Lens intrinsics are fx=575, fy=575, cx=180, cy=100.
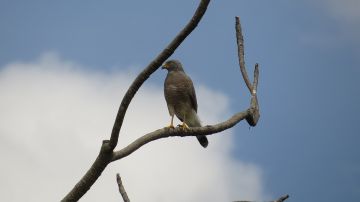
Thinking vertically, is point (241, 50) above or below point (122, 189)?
above

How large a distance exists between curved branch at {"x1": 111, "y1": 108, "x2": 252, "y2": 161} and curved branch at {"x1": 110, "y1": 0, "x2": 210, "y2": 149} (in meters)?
0.26

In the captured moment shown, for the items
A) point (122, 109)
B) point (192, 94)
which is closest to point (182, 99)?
point (192, 94)

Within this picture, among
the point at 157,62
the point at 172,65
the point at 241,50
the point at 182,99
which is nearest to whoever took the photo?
the point at 157,62

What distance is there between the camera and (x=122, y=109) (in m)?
3.58

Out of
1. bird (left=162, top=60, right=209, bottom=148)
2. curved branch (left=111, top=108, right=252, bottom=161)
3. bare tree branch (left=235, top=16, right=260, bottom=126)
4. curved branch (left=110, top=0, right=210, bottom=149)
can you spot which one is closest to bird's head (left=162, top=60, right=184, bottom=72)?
bird (left=162, top=60, right=209, bottom=148)

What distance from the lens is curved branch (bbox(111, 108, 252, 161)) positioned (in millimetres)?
3812

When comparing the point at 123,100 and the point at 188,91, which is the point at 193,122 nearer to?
the point at 188,91

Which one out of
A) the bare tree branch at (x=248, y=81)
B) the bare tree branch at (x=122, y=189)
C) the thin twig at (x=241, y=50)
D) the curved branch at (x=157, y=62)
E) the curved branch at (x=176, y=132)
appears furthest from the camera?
the thin twig at (x=241, y=50)

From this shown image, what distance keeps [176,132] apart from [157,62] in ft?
3.89

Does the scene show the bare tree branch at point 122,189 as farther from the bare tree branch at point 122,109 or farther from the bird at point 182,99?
the bird at point 182,99

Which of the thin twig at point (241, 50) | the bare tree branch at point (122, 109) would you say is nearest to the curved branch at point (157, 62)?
the bare tree branch at point (122, 109)

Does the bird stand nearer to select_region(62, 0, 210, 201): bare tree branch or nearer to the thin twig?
the thin twig

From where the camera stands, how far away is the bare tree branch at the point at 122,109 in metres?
3.50

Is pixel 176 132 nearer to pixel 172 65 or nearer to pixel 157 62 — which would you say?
pixel 157 62
